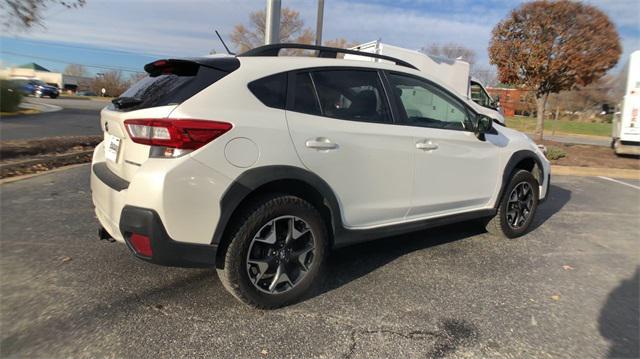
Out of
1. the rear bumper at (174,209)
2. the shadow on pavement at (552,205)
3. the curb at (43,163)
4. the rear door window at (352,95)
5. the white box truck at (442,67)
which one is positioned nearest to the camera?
the rear bumper at (174,209)

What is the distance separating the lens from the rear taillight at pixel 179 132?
8.54 ft

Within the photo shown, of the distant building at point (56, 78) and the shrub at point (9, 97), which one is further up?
the distant building at point (56, 78)

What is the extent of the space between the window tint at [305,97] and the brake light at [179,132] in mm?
615

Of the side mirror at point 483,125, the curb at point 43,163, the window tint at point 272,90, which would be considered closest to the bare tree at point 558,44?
the side mirror at point 483,125

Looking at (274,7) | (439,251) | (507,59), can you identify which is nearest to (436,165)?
(439,251)

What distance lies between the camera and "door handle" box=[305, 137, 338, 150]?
3051 mm

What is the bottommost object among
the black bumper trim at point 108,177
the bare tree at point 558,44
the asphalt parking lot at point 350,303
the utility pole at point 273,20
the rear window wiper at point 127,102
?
the asphalt parking lot at point 350,303

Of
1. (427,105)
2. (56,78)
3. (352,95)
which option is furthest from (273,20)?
(56,78)

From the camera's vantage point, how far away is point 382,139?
3.45 m

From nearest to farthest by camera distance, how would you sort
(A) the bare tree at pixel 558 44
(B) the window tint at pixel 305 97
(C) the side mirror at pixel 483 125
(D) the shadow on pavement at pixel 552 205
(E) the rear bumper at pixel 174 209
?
(E) the rear bumper at pixel 174 209
(B) the window tint at pixel 305 97
(C) the side mirror at pixel 483 125
(D) the shadow on pavement at pixel 552 205
(A) the bare tree at pixel 558 44

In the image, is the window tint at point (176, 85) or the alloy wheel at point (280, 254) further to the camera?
the alloy wheel at point (280, 254)

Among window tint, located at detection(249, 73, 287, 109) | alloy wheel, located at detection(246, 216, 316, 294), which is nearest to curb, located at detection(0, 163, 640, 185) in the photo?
alloy wheel, located at detection(246, 216, 316, 294)

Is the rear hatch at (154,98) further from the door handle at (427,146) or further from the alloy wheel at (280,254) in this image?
the door handle at (427,146)

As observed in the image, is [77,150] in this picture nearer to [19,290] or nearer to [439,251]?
[19,290]
